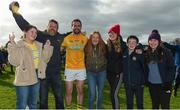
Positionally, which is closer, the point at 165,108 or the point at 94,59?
the point at 165,108

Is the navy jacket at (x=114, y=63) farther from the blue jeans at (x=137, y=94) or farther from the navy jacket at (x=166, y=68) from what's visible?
the navy jacket at (x=166, y=68)

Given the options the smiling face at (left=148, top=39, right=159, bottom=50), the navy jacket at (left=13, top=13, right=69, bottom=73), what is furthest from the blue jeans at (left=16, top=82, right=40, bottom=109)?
the smiling face at (left=148, top=39, right=159, bottom=50)

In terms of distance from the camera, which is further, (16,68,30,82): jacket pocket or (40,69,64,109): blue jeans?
(40,69,64,109): blue jeans

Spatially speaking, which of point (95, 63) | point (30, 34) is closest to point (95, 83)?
point (95, 63)

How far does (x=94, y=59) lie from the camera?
1191cm

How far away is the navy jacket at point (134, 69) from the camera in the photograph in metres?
11.4

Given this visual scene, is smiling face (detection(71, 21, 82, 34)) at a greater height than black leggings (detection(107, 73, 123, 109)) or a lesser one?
greater

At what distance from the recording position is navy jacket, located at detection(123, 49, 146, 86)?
37.5 feet

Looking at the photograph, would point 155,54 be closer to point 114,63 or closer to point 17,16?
point 114,63

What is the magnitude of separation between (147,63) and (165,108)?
4.26 ft

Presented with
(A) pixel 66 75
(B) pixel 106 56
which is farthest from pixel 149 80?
(A) pixel 66 75

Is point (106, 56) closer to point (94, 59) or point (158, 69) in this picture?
point (94, 59)

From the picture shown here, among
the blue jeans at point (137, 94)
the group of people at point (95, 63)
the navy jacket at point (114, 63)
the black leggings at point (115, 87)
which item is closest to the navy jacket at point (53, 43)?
the group of people at point (95, 63)

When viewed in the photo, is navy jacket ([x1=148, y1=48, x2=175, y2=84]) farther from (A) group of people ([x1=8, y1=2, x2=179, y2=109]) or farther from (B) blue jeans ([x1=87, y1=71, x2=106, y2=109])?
(B) blue jeans ([x1=87, y1=71, x2=106, y2=109])
